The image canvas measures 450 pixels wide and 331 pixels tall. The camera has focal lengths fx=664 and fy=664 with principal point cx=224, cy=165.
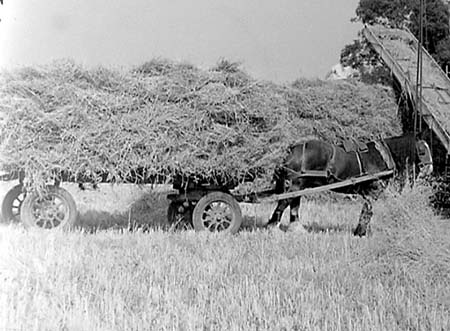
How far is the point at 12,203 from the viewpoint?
7871mm

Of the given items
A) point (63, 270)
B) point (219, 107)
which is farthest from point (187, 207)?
point (63, 270)

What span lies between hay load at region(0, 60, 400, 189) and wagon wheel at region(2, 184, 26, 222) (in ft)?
2.21

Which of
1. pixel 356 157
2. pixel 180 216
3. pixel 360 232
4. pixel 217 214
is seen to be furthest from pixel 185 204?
pixel 356 157

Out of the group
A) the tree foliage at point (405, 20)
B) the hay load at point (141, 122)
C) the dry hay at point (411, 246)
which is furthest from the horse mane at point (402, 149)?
the tree foliage at point (405, 20)

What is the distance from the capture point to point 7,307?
420 centimetres

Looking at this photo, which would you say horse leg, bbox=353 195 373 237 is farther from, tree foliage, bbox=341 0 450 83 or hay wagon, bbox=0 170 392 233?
tree foliage, bbox=341 0 450 83

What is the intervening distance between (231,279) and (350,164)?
13.3 ft

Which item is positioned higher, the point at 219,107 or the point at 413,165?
the point at 219,107

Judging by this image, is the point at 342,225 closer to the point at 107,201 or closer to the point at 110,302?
the point at 107,201

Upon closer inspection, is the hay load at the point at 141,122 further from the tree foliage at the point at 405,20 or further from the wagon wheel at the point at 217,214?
the tree foliage at the point at 405,20

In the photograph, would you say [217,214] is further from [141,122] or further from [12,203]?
[12,203]

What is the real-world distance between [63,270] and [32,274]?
0.31 meters

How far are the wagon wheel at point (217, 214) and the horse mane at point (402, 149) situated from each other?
7.75 feet

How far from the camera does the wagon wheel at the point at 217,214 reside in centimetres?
812
